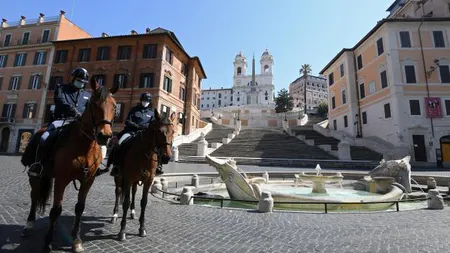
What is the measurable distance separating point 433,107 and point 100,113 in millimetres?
34305

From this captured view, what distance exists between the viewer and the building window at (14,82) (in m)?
38.5

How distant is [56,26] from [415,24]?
52026 millimetres

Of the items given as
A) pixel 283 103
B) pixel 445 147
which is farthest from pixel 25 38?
pixel 283 103

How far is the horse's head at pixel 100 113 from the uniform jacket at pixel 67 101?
2.73 ft

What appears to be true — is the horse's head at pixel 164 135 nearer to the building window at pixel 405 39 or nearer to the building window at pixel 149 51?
the building window at pixel 149 51

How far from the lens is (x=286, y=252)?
4242 millimetres

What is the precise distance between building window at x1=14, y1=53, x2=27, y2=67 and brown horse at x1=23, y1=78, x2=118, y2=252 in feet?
155

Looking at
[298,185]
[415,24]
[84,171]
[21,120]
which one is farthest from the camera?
[21,120]

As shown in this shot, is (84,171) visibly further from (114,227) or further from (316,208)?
(316,208)

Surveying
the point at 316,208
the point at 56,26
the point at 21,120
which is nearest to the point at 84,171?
the point at 316,208

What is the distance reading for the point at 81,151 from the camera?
12.9ft

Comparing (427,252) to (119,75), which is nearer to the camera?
(427,252)

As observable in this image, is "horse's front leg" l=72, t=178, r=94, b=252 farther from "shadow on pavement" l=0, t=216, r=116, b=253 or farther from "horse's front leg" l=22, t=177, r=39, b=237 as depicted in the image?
"horse's front leg" l=22, t=177, r=39, b=237

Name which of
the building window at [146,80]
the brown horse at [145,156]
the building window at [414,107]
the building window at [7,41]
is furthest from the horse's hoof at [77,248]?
the building window at [7,41]
